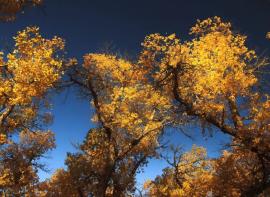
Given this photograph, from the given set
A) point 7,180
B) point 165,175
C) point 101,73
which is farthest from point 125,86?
point 7,180

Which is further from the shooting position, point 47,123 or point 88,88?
point 47,123

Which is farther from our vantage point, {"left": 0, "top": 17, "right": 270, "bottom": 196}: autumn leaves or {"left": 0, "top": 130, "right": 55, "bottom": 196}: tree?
{"left": 0, "top": 130, "right": 55, "bottom": 196}: tree

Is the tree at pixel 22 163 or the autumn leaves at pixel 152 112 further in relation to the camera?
the tree at pixel 22 163

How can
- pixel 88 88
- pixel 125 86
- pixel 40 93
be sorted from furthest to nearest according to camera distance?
pixel 125 86
pixel 88 88
pixel 40 93

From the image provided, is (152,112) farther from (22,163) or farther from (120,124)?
(22,163)

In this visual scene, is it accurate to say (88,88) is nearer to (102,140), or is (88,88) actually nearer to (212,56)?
(102,140)

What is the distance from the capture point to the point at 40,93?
21.2 m

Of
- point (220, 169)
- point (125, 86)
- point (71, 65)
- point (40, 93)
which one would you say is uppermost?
point (125, 86)

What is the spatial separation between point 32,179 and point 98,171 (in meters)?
12.9

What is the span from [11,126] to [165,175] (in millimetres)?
15297

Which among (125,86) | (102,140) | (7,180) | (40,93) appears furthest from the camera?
(7,180)

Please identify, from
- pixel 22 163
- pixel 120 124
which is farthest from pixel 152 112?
pixel 22 163

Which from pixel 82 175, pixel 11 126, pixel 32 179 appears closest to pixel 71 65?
pixel 11 126

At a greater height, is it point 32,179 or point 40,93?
point 32,179
